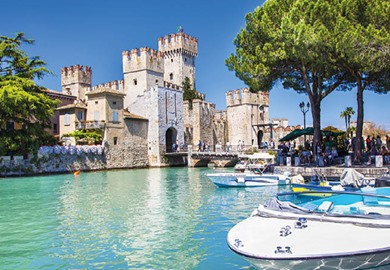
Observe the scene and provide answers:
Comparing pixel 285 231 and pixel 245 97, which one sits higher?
pixel 245 97

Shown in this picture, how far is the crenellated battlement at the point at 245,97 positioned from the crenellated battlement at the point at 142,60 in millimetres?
9909

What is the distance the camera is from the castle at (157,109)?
41.5 meters

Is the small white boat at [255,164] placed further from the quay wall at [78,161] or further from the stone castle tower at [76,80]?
the stone castle tower at [76,80]

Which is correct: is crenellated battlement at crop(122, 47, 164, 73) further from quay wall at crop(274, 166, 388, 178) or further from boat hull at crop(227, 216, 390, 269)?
boat hull at crop(227, 216, 390, 269)

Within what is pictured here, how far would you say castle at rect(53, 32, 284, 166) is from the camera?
4153 cm

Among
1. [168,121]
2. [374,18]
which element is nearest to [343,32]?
[374,18]

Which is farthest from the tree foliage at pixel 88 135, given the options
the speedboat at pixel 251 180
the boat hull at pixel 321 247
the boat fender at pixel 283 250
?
the boat fender at pixel 283 250

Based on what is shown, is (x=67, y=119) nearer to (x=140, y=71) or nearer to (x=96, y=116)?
(x=96, y=116)

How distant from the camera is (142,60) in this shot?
4997cm

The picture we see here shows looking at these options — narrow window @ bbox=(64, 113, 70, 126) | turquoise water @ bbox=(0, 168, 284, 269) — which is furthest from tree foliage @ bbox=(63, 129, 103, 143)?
turquoise water @ bbox=(0, 168, 284, 269)

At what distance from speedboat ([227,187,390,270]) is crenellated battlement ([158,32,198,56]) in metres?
56.5

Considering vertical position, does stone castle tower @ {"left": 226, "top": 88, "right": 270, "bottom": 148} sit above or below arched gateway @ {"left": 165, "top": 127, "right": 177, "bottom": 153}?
above

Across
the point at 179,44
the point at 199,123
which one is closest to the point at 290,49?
the point at 199,123

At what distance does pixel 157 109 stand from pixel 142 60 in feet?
25.6
